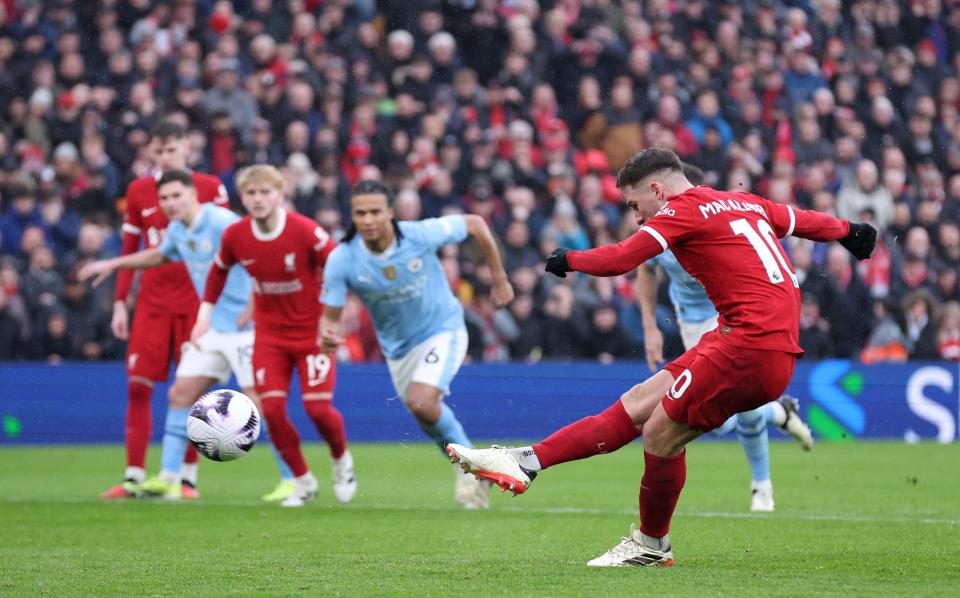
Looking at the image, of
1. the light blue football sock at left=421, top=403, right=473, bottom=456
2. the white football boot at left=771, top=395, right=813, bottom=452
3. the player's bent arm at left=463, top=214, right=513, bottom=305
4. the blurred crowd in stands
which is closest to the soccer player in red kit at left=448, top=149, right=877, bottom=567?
the player's bent arm at left=463, top=214, right=513, bottom=305

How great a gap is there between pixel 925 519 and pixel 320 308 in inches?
171

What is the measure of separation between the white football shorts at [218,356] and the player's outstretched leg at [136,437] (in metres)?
0.36

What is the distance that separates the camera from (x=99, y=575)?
700cm

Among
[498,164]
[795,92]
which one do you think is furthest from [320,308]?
[795,92]

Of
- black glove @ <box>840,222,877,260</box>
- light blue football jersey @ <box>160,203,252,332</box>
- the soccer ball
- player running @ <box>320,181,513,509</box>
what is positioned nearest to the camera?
black glove @ <box>840,222,877,260</box>

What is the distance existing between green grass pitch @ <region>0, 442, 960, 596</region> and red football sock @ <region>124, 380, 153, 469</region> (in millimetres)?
499

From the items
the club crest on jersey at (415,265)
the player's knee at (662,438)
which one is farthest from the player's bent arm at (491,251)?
the player's knee at (662,438)

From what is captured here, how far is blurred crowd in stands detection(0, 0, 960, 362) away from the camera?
17.1 metres

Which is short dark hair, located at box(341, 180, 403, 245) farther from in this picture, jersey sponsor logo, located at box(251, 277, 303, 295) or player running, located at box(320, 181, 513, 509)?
jersey sponsor logo, located at box(251, 277, 303, 295)

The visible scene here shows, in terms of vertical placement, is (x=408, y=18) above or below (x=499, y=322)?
above

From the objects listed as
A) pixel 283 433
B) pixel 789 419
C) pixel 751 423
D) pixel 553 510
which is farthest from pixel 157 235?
pixel 789 419

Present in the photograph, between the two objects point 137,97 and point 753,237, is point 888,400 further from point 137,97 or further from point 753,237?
point 753,237

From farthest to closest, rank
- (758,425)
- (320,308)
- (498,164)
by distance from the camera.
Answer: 1. (498,164)
2. (320,308)
3. (758,425)

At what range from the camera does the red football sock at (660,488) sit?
23.4 feet
